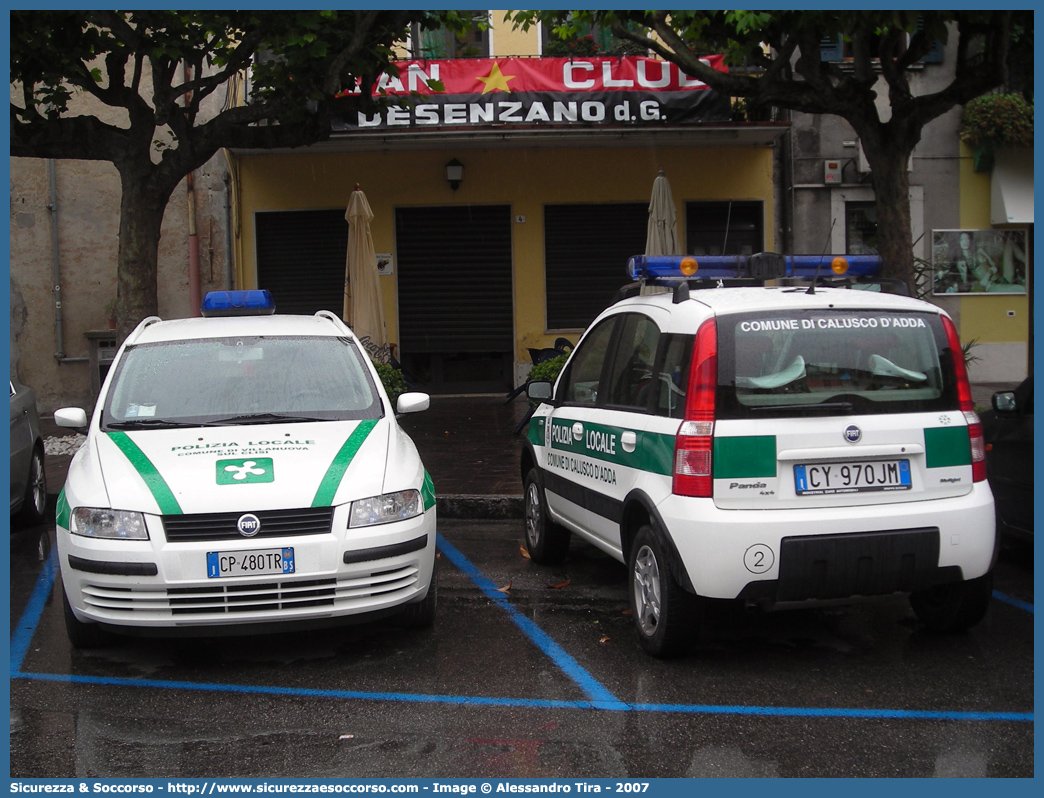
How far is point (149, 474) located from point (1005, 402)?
200 inches

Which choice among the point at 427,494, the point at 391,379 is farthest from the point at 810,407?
the point at 391,379

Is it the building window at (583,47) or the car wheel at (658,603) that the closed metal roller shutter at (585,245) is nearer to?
the building window at (583,47)

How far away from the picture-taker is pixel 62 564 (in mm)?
4820

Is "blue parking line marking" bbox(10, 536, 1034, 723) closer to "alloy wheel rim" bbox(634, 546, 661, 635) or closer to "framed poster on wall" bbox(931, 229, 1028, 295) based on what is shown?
"alloy wheel rim" bbox(634, 546, 661, 635)

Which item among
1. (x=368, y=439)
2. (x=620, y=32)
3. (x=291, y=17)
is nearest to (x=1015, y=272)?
(x=620, y=32)

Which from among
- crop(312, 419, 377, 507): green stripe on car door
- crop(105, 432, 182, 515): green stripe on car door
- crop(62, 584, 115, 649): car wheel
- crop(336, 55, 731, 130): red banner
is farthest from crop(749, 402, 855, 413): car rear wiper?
crop(336, 55, 731, 130): red banner

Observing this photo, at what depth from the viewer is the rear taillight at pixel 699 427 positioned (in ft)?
14.6

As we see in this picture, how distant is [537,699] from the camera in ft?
14.3

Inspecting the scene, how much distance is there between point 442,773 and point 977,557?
2640 millimetres

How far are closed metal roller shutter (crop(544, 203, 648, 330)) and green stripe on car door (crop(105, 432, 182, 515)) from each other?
441 inches

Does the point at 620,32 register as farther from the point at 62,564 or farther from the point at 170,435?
the point at 62,564

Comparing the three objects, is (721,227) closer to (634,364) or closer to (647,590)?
(634,364)

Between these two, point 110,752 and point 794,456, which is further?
point 794,456

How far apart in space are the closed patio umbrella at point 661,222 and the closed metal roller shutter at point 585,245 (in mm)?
3033
